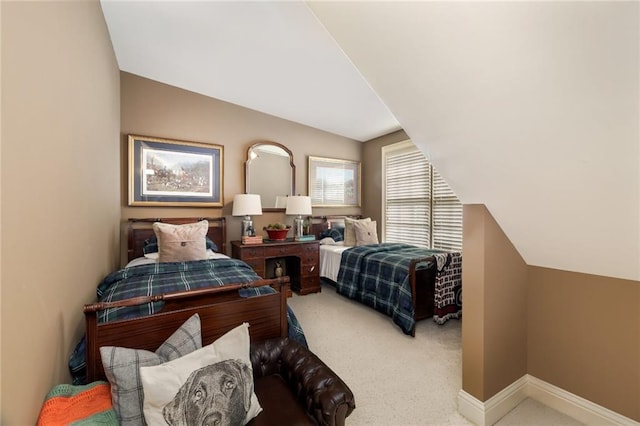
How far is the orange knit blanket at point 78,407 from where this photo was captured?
2.81 ft

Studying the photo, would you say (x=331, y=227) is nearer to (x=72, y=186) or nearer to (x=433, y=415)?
(x=433, y=415)

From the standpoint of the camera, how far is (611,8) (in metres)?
0.66

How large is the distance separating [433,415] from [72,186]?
7.85 feet

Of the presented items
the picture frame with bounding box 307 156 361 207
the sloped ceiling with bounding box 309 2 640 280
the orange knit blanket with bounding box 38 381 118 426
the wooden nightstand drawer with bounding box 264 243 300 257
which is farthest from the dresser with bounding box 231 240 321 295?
the sloped ceiling with bounding box 309 2 640 280

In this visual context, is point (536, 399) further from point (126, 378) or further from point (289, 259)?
point (289, 259)

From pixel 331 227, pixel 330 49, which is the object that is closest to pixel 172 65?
pixel 330 49

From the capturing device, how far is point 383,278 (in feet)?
9.77

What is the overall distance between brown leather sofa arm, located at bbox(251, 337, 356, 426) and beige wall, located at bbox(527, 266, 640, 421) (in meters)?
1.47

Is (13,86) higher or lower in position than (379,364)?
higher

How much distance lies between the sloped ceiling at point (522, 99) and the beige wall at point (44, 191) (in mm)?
1054

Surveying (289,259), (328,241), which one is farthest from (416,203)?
(289,259)

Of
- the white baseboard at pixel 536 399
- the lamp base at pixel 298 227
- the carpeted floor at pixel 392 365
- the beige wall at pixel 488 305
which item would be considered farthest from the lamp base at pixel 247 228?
the white baseboard at pixel 536 399

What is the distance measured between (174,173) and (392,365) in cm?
321

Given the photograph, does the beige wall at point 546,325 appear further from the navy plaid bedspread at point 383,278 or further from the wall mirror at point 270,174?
the wall mirror at point 270,174
